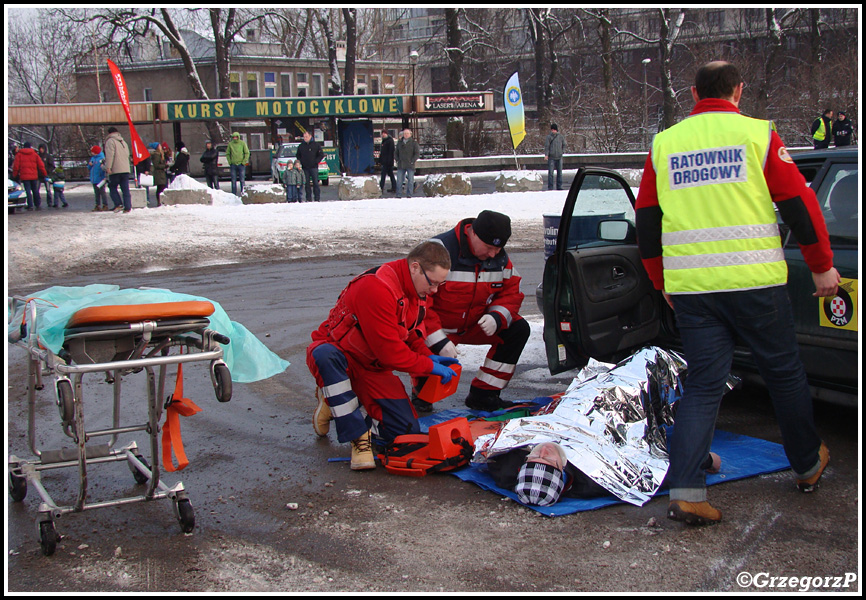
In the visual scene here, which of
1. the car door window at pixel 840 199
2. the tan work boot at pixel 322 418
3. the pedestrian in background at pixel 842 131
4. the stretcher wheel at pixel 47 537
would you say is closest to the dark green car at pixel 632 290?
the car door window at pixel 840 199

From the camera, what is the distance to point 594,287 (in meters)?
4.68

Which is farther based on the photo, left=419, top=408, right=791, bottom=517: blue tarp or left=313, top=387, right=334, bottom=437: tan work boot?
left=313, top=387, right=334, bottom=437: tan work boot

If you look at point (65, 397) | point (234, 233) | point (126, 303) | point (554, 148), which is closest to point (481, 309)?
point (126, 303)

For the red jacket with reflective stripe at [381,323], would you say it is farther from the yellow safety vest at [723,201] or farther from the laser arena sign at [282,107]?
the laser arena sign at [282,107]

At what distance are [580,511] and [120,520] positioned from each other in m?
2.09

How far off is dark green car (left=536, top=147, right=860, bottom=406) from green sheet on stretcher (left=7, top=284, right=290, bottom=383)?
5.86 feet

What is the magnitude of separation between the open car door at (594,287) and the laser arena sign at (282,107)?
82.3 feet

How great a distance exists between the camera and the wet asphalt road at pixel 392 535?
296cm

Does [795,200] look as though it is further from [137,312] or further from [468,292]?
[137,312]

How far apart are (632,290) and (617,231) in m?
0.45

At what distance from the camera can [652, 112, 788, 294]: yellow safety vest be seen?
3.20 m

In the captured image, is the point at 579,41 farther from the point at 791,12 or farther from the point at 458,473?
the point at 458,473

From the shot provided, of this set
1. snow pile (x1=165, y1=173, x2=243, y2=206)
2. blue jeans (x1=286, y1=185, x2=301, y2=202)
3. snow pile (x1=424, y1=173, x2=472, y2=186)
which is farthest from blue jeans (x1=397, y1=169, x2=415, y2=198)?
snow pile (x1=165, y1=173, x2=243, y2=206)

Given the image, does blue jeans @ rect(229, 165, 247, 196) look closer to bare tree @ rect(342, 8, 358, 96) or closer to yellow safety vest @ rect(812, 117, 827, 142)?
bare tree @ rect(342, 8, 358, 96)
